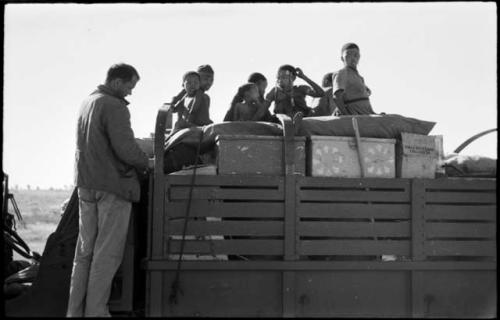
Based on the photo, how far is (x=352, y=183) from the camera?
4898 mm

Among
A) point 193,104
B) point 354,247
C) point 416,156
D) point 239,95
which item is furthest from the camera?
point 239,95

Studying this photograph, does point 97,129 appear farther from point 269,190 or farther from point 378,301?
point 378,301

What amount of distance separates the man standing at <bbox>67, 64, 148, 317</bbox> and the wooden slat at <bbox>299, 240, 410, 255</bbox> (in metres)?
1.27

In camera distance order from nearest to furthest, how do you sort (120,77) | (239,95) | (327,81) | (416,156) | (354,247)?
(354,247)
(120,77)
(416,156)
(239,95)
(327,81)

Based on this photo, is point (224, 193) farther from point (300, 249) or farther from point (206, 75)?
point (206, 75)

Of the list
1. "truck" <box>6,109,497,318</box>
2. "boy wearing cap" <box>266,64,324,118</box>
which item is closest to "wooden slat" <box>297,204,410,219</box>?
"truck" <box>6,109,497,318</box>

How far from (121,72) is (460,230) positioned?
8.92ft

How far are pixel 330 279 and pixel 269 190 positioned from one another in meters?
0.76

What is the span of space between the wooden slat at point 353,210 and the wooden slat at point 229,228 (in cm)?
22

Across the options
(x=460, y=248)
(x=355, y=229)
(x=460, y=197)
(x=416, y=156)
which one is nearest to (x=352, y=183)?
(x=355, y=229)

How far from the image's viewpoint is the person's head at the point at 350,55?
252 inches

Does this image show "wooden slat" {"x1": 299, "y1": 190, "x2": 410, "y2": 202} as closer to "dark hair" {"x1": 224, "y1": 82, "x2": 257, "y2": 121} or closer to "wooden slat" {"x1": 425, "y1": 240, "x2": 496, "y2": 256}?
"wooden slat" {"x1": 425, "y1": 240, "x2": 496, "y2": 256}

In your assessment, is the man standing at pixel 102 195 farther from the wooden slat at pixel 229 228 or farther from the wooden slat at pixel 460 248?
the wooden slat at pixel 460 248

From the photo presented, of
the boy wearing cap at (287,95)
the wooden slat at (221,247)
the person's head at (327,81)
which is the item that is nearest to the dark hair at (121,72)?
the wooden slat at (221,247)
